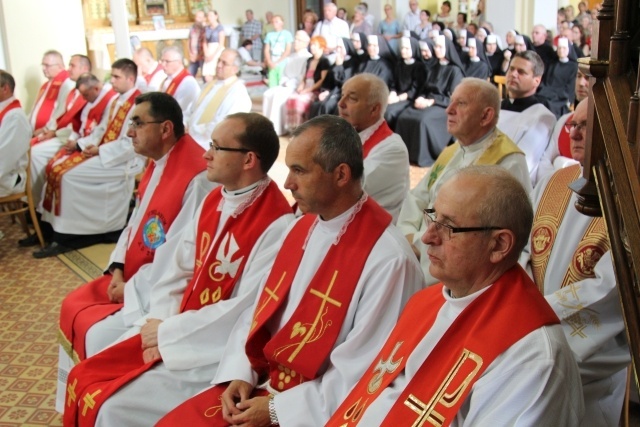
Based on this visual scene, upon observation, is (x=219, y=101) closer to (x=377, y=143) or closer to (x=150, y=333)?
(x=377, y=143)

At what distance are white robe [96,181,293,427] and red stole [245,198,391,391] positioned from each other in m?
0.24

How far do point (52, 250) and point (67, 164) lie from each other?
795mm

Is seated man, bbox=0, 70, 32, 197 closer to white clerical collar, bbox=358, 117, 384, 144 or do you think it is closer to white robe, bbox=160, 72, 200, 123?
white robe, bbox=160, 72, 200, 123

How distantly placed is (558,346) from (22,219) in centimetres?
557

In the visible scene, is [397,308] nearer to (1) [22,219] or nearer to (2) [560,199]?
(2) [560,199]

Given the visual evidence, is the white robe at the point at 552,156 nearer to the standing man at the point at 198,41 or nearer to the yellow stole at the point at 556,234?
the yellow stole at the point at 556,234

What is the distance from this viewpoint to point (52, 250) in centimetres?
612

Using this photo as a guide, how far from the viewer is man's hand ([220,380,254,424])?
8.27 ft

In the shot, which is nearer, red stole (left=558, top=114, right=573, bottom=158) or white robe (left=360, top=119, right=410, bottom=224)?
white robe (left=360, top=119, right=410, bottom=224)

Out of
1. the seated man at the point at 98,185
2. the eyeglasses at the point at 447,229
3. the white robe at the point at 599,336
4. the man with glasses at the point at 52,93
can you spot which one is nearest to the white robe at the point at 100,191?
the seated man at the point at 98,185

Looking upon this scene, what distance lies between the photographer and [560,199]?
2.83 metres

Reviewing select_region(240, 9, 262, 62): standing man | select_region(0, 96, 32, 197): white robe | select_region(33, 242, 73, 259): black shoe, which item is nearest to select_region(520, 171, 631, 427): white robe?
select_region(33, 242, 73, 259): black shoe

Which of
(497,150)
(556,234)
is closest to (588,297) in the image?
(556,234)

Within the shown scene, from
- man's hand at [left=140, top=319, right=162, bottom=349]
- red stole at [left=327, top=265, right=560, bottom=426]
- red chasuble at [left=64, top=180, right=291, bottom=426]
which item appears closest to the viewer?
red stole at [left=327, top=265, right=560, bottom=426]
